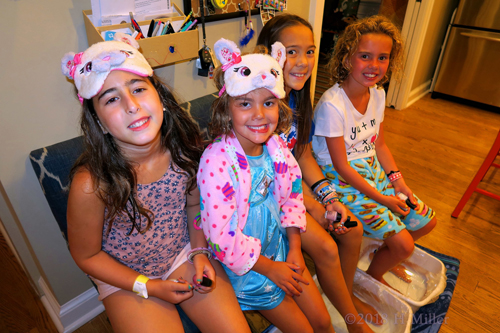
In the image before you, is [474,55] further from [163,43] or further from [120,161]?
[120,161]

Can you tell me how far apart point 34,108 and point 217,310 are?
928mm

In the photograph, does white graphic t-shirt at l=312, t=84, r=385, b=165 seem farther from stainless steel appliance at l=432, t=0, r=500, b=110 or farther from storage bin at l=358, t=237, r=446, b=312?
stainless steel appliance at l=432, t=0, r=500, b=110

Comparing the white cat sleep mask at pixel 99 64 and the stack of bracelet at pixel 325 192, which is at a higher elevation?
the white cat sleep mask at pixel 99 64

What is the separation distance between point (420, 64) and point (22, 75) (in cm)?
371

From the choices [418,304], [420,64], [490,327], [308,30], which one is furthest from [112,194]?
[420,64]

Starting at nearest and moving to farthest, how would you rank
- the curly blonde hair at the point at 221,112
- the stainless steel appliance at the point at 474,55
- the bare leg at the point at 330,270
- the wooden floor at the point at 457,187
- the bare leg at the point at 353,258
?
the curly blonde hair at the point at 221,112 < the bare leg at the point at 330,270 < the bare leg at the point at 353,258 < the wooden floor at the point at 457,187 < the stainless steel appliance at the point at 474,55

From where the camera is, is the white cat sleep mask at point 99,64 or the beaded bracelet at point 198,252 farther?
the beaded bracelet at point 198,252

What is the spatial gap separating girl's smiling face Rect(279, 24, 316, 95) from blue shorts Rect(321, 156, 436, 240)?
0.46 m

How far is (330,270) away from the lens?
46.5 inches

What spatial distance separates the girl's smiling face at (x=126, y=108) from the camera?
88 cm

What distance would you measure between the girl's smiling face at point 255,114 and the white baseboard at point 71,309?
1.11 m

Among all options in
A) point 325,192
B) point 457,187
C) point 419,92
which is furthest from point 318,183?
point 419,92

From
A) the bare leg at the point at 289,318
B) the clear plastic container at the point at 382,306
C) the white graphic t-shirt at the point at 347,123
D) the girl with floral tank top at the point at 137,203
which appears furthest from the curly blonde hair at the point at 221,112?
the clear plastic container at the point at 382,306

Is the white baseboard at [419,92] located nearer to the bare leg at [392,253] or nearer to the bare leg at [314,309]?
the bare leg at [392,253]
